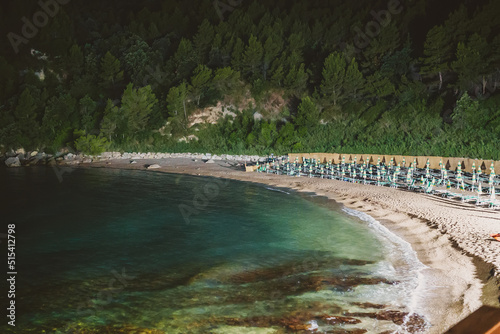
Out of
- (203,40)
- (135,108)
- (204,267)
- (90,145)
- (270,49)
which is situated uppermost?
(203,40)

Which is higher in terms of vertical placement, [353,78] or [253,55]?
[253,55]

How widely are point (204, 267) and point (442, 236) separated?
9.44m

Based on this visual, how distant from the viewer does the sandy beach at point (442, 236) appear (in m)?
10.6

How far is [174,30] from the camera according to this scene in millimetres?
78375

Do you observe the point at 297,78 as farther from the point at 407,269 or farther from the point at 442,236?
the point at 407,269

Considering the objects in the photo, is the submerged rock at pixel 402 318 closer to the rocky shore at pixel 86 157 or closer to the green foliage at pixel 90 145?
the rocky shore at pixel 86 157

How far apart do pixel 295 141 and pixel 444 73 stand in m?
22.3

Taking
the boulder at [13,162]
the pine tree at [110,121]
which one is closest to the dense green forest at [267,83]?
the pine tree at [110,121]

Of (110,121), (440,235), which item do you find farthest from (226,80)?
(440,235)

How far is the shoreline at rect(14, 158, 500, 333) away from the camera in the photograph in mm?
10617

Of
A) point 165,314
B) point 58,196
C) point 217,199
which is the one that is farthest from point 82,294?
point 58,196

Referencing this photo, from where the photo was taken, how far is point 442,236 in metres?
16.1

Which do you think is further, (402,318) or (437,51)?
(437,51)

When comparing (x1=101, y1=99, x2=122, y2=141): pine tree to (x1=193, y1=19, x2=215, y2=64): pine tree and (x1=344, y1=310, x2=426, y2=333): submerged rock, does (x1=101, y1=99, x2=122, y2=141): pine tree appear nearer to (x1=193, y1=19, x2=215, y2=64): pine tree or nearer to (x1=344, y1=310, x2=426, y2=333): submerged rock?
(x1=193, y1=19, x2=215, y2=64): pine tree
